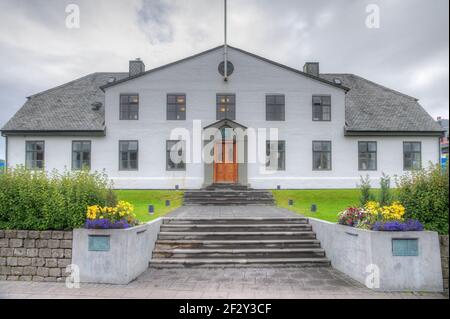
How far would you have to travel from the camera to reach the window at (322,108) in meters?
20.4

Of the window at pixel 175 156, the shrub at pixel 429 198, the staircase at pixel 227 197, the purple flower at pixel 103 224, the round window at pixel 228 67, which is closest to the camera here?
the shrub at pixel 429 198

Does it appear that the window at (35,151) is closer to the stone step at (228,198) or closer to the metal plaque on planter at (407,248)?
the stone step at (228,198)

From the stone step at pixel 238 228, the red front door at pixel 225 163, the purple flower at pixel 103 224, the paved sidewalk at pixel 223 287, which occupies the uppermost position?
the red front door at pixel 225 163

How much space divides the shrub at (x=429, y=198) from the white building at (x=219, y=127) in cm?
1287

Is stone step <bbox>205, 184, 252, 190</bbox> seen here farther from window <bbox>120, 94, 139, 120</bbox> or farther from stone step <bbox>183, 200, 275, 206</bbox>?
window <bbox>120, 94, 139, 120</bbox>

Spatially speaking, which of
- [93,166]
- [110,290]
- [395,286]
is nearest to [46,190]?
[110,290]

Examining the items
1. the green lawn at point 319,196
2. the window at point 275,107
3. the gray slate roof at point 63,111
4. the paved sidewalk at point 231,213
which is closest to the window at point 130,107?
the gray slate roof at point 63,111

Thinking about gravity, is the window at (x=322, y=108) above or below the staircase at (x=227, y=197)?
above

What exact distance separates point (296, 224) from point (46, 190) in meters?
7.00

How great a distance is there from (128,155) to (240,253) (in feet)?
44.9

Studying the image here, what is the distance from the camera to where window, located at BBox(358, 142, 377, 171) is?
2044 cm

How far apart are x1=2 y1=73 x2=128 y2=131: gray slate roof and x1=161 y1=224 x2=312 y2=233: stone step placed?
12.7 meters

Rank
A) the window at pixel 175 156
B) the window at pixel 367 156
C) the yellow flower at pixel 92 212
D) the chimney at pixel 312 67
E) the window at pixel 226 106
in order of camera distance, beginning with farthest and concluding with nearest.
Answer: the chimney at pixel 312 67, the window at pixel 367 156, the window at pixel 226 106, the window at pixel 175 156, the yellow flower at pixel 92 212

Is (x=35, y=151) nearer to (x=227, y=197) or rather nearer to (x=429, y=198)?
(x=227, y=197)
